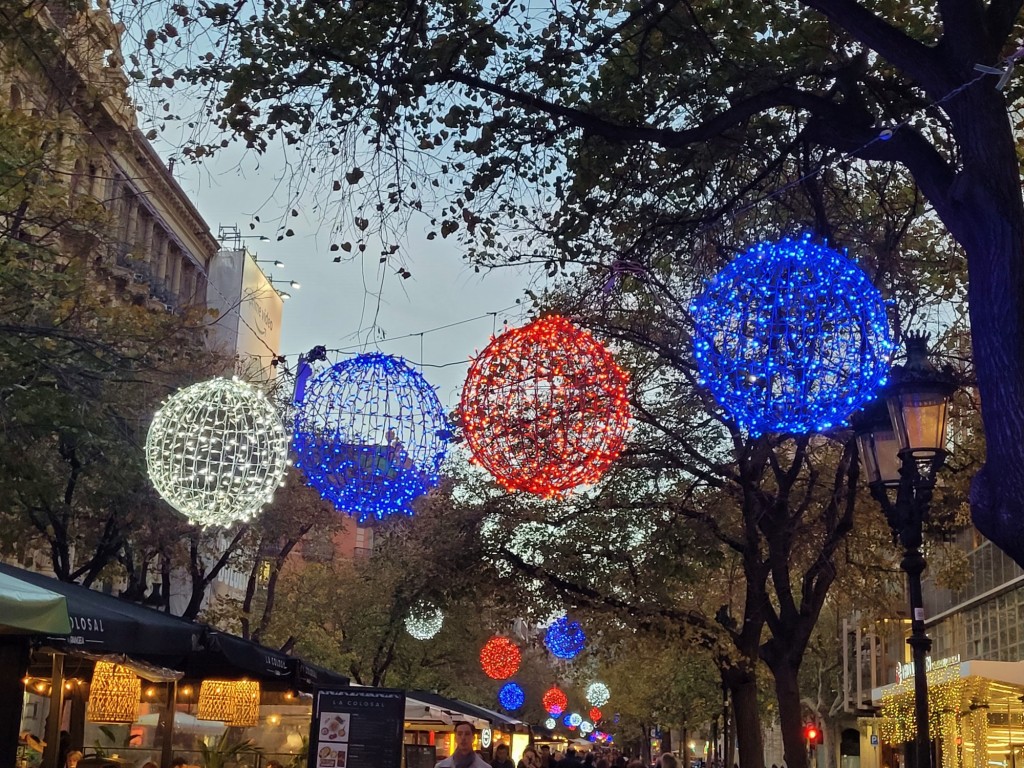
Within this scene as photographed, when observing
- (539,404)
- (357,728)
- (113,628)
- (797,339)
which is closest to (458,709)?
(357,728)

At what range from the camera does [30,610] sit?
788cm

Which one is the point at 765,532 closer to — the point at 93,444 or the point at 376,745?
the point at 376,745

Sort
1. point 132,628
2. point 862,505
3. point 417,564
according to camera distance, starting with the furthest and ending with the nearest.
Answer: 1. point 417,564
2. point 862,505
3. point 132,628

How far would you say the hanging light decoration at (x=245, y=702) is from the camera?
17.3 meters

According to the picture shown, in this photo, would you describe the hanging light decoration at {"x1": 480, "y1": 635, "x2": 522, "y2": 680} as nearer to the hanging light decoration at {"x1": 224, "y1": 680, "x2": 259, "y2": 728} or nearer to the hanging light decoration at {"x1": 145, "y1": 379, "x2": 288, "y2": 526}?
the hanging light decoration at {"x1": 224, "y1": 680, "x2": 259, "y2": 728}

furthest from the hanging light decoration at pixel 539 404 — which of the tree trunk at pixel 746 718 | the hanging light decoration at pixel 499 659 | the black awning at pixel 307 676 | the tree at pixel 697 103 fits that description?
the hanging light decoration at pixel 499 659

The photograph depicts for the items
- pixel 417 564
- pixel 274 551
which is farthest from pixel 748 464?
pixel 274 551

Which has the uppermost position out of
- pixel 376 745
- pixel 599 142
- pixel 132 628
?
pixel 599 142

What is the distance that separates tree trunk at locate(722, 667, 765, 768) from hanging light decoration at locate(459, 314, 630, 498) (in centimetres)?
1074

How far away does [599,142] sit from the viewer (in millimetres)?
11234

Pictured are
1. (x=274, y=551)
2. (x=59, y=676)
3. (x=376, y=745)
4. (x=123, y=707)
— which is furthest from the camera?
(x=274, y=551)

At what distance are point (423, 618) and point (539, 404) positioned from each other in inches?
616

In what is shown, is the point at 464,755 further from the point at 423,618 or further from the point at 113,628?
the point at 423,618

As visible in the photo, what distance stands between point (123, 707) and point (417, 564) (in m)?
6.97
